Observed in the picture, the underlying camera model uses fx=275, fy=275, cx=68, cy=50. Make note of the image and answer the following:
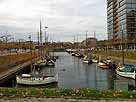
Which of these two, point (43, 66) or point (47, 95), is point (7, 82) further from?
point (43, 66)

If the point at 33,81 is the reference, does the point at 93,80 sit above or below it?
below

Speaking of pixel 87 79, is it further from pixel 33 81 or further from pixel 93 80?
pixel 33 81

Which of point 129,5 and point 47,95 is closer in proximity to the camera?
point 47,95

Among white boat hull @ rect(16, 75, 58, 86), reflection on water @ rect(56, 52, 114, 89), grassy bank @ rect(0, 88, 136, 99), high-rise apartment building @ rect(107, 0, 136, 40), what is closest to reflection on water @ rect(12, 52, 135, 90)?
reflection on water @ rect(56, 52, 114, 89)

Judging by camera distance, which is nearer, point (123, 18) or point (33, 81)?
point (33, 81)

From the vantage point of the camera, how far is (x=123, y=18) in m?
136

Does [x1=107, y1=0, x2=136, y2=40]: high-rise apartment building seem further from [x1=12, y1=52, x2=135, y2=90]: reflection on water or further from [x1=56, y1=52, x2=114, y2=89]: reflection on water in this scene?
[x1=12, y1=52, x2=135, y2=90]: reflection on water

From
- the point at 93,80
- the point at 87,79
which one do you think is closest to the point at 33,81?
the point at 93,80

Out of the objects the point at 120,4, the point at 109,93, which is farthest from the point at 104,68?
the point at 120,4

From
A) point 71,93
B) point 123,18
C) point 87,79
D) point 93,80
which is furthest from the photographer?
point 123,18

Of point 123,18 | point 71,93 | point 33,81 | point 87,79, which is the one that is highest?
point 123,18

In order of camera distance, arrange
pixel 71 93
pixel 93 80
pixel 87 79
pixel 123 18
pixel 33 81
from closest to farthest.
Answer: pixel 71 93, pixel 33 81, pixel 93 80, pixel 87 79, pixel 123 18

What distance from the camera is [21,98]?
56.0 feet

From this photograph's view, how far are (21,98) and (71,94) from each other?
3.19 meters
